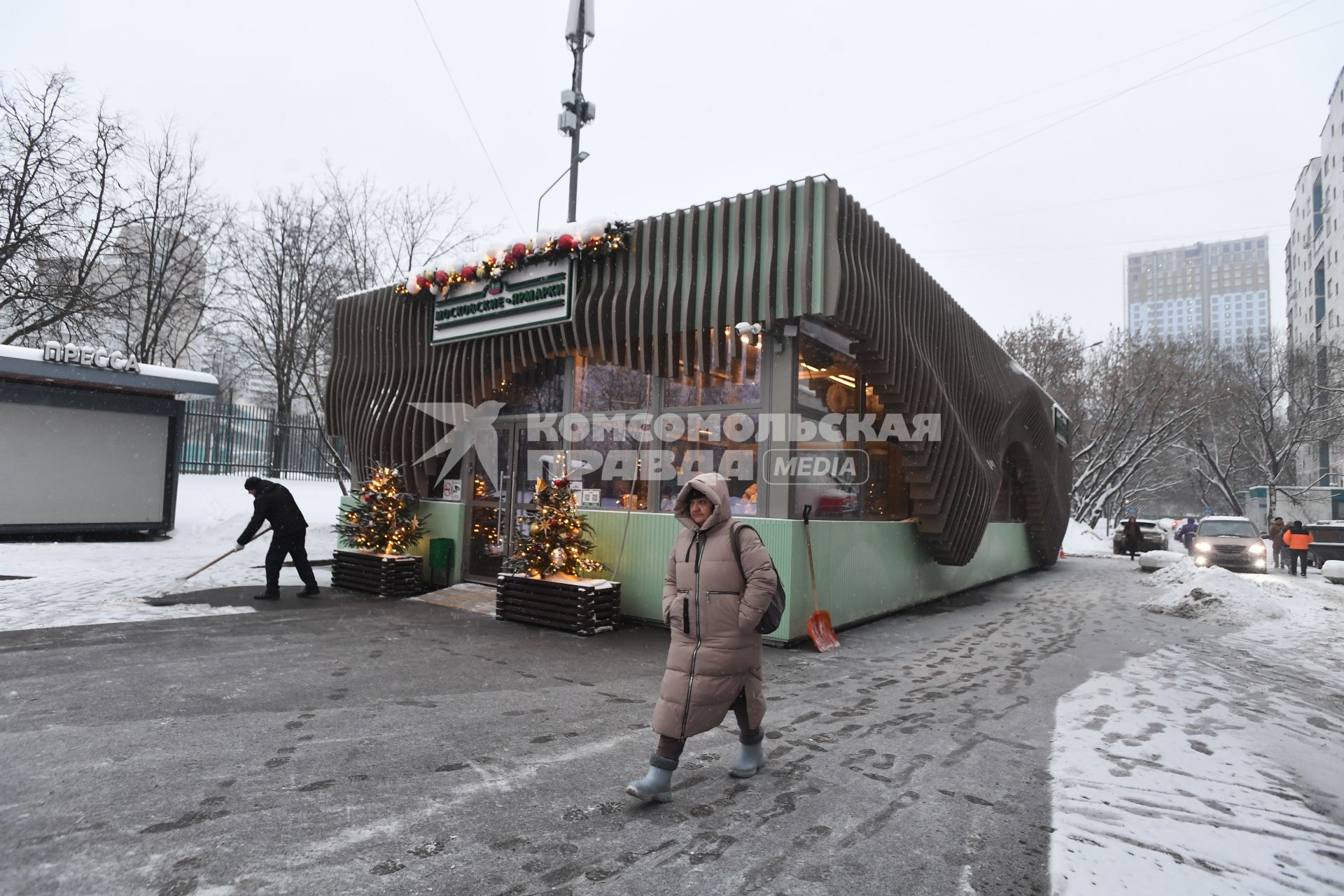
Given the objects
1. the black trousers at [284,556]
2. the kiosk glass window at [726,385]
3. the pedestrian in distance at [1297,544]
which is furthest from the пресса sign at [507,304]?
the pedestrian in distance at [1297,544]

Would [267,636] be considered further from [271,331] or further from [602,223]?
[271,331]

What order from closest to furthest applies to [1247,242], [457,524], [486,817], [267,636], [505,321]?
[486,817]
[267,636]
[505,321]
[457,524]
[1247,242]

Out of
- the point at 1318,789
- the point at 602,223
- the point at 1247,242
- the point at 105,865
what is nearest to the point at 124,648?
the point at 105,865

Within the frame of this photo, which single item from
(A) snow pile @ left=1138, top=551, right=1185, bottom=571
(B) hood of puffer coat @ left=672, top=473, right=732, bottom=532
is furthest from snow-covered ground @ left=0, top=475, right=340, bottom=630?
(A) snow pile @ left=1138, top=551, right=1185, bottom=571

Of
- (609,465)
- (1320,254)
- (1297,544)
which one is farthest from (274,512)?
(1320,254)

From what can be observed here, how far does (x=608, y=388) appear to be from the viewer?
971 centimetres

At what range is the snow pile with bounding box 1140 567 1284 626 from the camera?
10.5 m

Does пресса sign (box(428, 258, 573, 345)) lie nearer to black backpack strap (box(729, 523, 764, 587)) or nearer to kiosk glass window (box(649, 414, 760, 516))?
kiosk glass window (box(649, 414, 760, 516))

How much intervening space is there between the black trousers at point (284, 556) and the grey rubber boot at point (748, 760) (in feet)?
25.7

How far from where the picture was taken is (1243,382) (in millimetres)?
38656

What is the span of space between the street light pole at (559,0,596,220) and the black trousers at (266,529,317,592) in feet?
20.0

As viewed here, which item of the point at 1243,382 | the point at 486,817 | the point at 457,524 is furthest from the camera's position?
the point at 1243,382

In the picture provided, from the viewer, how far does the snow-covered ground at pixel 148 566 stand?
8.33 metres

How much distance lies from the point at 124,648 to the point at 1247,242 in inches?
4223
